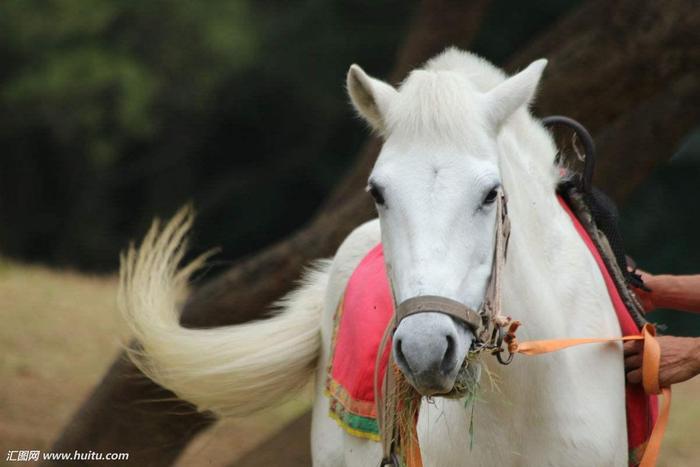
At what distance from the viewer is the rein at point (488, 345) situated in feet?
8.10

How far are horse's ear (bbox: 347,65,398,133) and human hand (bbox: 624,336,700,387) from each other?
1.00m

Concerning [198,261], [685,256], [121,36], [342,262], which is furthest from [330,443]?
[121,36]

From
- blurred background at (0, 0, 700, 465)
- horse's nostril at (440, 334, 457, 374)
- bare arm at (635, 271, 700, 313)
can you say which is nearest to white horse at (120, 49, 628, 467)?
horse's nostril at (440, 334, 457, 374)

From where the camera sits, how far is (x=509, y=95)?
270 centimetres

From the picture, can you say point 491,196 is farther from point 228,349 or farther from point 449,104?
point 228,349

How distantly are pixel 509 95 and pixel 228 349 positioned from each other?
76.2 inches

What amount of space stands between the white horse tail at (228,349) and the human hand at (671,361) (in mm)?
1378

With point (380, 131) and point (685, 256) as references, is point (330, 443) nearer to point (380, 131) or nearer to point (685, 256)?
point (380, 131)

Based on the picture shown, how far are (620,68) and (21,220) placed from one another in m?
15.0

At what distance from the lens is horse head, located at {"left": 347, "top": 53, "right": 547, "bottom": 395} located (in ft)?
7.97

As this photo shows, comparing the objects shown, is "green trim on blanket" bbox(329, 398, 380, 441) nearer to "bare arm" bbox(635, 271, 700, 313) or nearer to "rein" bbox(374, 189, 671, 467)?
"rein" bbox(374, 189, 671, 467)

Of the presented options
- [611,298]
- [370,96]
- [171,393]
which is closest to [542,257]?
[611,298]

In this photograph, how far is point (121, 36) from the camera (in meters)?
16.7

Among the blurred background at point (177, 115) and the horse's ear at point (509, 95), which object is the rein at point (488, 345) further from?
the blurred background at point (177, 115)
